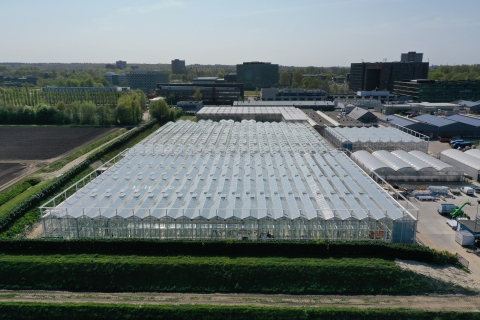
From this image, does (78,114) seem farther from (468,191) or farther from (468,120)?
(468,120)

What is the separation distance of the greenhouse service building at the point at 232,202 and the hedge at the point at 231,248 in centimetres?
185

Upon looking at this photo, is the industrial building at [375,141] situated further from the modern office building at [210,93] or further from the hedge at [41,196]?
the modern office building at [210,93]

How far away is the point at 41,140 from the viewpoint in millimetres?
66875

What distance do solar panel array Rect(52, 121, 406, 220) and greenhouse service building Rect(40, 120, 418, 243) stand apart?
0.09m

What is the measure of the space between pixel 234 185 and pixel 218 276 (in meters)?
12.0

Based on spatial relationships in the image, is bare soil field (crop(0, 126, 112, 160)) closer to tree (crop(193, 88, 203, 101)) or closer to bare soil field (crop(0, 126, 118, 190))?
bare soil field (crop(0, 126, 118, 190))

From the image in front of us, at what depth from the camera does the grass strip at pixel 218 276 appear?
22781mm

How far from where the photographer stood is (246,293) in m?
22.7

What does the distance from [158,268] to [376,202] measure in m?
18.5

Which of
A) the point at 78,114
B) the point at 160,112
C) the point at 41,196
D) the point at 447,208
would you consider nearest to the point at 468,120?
the point at 447,208

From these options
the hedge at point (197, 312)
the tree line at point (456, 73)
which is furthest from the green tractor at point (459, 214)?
the tree line at point (456, 73)

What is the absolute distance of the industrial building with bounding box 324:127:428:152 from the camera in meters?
53.0

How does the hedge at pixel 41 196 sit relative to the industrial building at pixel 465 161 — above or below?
below

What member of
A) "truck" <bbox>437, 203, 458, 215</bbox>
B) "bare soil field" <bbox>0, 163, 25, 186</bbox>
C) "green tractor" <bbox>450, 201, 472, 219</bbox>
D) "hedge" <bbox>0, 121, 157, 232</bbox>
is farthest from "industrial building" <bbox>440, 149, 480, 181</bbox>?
"bare soil field" <bbox>0, 163, 25, 186</bbox>
